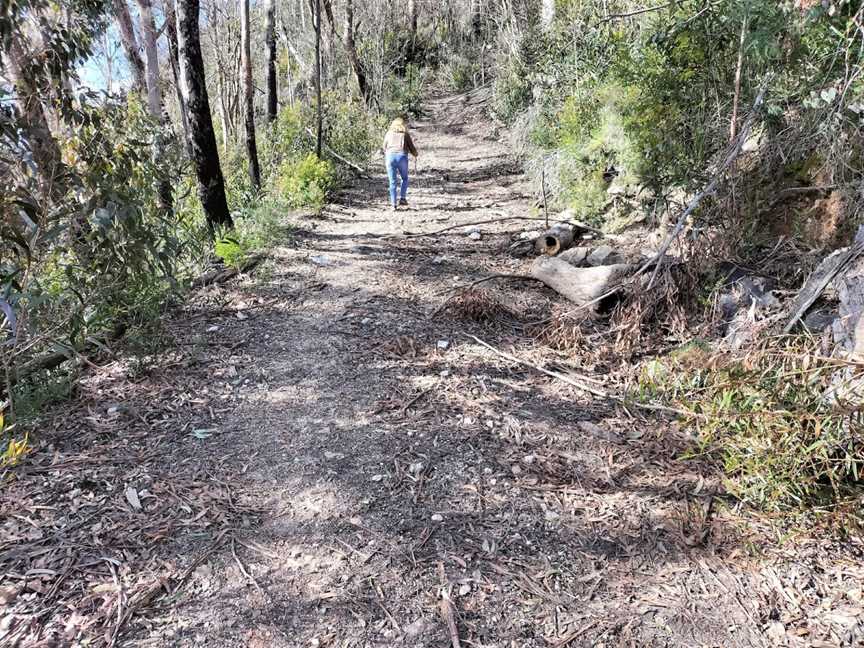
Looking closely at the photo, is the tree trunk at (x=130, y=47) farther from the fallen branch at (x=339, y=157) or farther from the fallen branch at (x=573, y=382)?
the fallen branch at (x=573, y=382)

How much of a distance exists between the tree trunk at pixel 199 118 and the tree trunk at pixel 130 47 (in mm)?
1696

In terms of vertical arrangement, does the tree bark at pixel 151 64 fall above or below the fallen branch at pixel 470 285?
above

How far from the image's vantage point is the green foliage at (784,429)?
2.43 metres

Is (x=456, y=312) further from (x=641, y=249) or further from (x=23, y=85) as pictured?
(x=23, y=85)

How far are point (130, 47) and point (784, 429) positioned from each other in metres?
9.80

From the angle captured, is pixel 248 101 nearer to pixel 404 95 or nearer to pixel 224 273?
pixel 224 273

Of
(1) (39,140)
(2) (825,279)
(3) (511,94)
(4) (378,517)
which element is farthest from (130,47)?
(2) (825,279)

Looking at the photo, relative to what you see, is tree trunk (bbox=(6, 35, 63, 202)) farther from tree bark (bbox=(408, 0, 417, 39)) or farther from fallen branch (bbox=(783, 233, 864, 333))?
tree bark (bbox=(408, 0, 417, 39))

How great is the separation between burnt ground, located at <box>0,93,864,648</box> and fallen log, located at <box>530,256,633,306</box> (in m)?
0.99

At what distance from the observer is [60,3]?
4266 millimetres

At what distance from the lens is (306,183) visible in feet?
32.5

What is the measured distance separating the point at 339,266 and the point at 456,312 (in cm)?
207

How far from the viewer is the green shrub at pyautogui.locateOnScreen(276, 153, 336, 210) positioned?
31.7 ft

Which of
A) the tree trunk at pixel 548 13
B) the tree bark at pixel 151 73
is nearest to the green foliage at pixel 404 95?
the tree trunk at pixel 548 13
